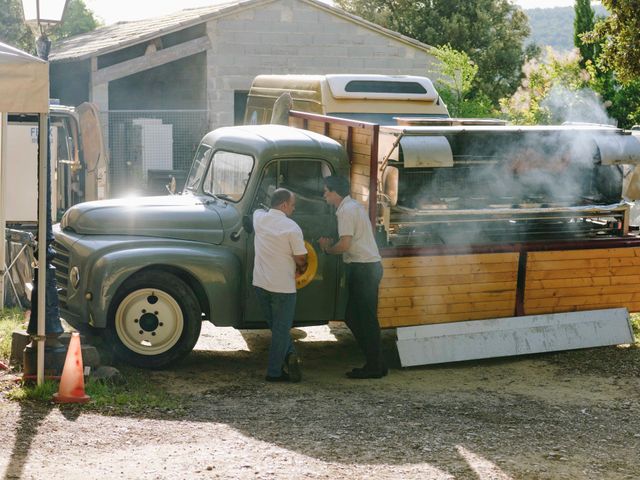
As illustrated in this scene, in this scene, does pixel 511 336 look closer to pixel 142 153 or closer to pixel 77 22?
pixel 142 153

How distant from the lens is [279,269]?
8.67m

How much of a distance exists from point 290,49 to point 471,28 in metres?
16.6

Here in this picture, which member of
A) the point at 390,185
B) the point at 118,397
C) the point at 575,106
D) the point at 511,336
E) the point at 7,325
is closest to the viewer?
the point at 118,397

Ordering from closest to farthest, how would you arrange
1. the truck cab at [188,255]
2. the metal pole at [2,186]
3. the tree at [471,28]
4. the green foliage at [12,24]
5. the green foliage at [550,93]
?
1. the truck cab at [188,255]
2. the metal pole at [2,186]
3. the green foliage at [550,93]
4. the tree at [471,28]
5. the green foliage at [12,24]

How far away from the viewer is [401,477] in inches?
253

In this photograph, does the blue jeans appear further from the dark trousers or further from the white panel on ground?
the white panel on ground

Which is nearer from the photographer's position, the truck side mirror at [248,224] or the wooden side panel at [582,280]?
the truck side mirror at [248,224]

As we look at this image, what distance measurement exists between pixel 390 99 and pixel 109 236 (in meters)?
4.84

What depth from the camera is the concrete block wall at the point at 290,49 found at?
23.8 m

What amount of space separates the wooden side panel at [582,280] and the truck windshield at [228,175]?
2.78 metres

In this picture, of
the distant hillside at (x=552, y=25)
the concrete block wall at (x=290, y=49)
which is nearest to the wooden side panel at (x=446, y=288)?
the concrete block wall at (x=290, y=49)

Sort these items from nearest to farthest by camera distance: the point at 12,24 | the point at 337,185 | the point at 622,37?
the point at 337,185 < the point at 622,37 < the point at 12,24

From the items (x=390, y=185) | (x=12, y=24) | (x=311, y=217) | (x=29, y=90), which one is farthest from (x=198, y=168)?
(x=12, y=24)

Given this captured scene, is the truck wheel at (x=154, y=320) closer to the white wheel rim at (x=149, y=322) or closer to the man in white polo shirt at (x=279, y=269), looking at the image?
the white wheel rim at (x=149, y=322)
